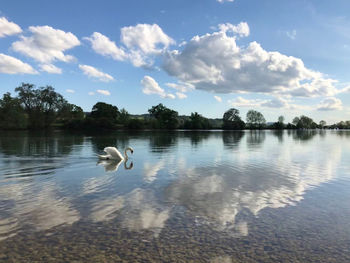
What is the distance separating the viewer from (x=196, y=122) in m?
157

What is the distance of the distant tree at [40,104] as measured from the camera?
111 meters

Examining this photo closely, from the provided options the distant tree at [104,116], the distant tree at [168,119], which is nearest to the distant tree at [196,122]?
the distant tree at [168,119]

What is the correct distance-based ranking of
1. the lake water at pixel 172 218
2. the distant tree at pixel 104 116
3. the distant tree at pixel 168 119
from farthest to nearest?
the distant tree at pixel 168 119
the distant tree at pixel 104 116
the lake water at pixel 172 218

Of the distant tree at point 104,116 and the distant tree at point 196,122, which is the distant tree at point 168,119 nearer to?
the distant tree at point 196,122

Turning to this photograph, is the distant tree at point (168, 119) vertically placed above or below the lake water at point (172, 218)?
above

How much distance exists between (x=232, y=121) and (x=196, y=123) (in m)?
37.9

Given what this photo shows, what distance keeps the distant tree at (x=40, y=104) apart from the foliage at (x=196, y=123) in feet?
247

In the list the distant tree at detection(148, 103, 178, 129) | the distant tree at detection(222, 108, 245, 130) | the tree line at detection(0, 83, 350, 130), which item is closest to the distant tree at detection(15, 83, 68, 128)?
the tree line at detection(0, 83, 350, 130)

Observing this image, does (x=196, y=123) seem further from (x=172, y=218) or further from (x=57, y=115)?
(x=172, y=218)

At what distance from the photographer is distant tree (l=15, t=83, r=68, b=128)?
4375 inches

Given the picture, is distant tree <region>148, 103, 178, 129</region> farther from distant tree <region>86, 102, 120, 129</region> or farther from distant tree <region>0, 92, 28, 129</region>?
distant tree <region>0, 92, 28, 129</region>

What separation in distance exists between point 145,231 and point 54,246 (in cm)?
214

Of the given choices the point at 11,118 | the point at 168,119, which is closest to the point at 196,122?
the point at 168,119

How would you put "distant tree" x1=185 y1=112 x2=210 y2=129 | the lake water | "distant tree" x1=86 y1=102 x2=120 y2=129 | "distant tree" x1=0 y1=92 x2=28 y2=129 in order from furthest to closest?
1. "distant tree" x1=185 y1=112 x2=210 y2=129
2. "distant tree" x1=86 y1=102 x2=120 y2=129
3. "distant tree" x1=0 y1=92 x2=28 y2=129
4. the lake water
